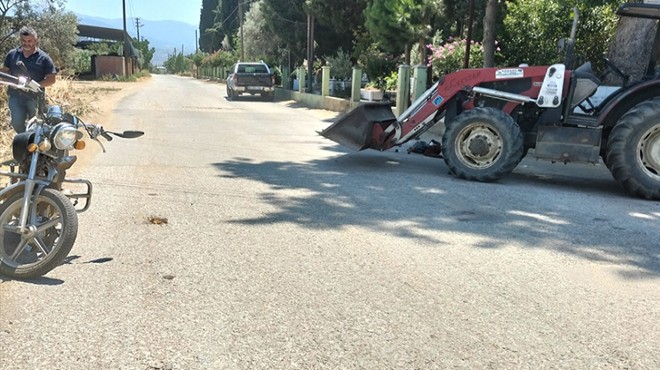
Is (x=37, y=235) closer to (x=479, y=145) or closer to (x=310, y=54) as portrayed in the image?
(x=479, y=145)

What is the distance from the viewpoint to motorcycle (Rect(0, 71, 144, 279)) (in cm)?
368

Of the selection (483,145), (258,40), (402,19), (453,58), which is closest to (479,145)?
(483,145)

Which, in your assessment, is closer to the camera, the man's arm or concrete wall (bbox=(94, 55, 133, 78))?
the man's arm

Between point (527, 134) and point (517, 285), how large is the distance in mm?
4350

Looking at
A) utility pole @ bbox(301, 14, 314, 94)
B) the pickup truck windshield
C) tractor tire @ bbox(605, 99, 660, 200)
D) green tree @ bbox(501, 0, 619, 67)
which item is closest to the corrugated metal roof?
the pickup truck windshield

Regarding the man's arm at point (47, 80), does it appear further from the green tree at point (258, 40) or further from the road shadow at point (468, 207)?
the green tree at point (258, 40)

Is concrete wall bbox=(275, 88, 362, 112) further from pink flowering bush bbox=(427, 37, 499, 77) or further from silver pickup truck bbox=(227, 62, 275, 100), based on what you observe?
pink flowering bush bbox=(427, 37, 499, 77)

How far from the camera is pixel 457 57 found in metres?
16.2

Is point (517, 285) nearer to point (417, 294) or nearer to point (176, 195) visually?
point (417, 294)

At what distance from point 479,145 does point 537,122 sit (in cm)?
92

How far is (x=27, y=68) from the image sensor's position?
20.7ft

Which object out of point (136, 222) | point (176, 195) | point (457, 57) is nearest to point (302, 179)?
point (176, 195)

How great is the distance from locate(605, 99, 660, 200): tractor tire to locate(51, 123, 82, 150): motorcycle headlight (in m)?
6.04

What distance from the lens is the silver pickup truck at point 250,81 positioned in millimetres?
26578
